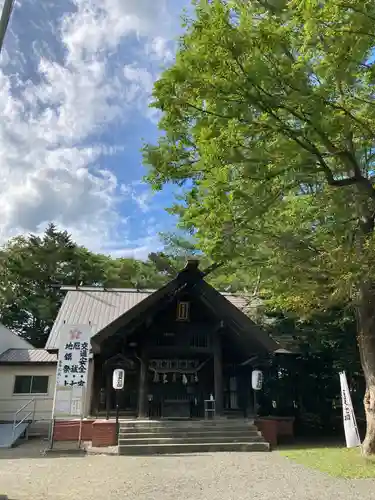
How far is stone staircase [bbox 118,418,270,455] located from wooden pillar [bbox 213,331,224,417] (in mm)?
654

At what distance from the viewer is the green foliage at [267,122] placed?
20.3ft

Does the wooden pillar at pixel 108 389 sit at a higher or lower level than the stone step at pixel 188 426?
higher

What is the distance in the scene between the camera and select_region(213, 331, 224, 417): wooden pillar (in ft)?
45.5

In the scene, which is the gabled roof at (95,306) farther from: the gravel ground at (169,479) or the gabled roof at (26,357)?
the gravel ground at (169,479)

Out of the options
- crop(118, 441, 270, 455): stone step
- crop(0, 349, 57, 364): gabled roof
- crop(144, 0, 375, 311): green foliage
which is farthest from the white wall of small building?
crop(144, 0, 375, 311): green foliage

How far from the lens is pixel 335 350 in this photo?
48.5ft

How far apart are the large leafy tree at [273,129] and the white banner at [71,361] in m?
5.67

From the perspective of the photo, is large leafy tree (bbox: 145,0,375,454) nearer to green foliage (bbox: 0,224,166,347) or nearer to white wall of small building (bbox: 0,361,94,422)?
white wall of small building (bbox: 0,361,94,422)

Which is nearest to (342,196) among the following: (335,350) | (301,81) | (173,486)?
(301,81)

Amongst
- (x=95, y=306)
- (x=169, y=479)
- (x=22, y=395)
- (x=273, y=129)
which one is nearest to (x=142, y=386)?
(x=95, y=306)

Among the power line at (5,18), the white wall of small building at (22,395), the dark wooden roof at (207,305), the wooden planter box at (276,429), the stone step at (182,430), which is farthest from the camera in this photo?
the white wall of small building at (22,395)

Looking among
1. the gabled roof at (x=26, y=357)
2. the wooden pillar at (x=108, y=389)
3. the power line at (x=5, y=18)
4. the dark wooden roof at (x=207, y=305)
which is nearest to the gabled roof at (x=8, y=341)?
the gabled roof at (x=26, y=357)

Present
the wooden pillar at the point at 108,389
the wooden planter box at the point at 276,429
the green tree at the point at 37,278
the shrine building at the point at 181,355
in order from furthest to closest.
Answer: the green tree at the point at 37,278 < the shrine building at the point at 181,355 < the wooden pillar at the point at 108,389 < the wooden planter box at the point at 276,429

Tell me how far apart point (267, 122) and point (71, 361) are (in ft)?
29.5
